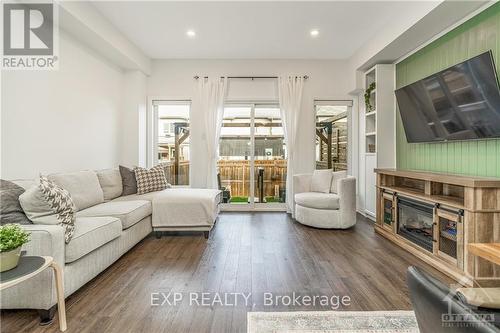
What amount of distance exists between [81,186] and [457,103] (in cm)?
424

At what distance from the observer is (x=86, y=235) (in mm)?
2225

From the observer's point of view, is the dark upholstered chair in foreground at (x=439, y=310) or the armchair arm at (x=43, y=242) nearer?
the dark upholstered chair in foreground at (x=439, y=310)

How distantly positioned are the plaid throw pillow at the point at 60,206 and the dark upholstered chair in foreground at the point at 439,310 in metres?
2.30

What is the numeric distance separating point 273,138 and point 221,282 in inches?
137

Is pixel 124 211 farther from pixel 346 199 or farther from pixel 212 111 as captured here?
pixel 346 199

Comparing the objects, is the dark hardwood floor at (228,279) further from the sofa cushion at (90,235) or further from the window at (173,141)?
the window at (173,141)

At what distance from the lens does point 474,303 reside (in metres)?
1.09

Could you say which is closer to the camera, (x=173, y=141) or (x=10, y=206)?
(x=10, y=206)

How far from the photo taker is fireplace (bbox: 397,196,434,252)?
290cm

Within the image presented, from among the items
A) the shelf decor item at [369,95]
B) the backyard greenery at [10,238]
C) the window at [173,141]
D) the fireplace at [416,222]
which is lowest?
the fireplace at [416,222]

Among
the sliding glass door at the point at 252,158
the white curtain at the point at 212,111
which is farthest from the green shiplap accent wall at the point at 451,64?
the white curtain at the point at 212,111

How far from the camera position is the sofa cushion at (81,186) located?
9.71 ft

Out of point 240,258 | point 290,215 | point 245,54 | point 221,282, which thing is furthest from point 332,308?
point 245,54

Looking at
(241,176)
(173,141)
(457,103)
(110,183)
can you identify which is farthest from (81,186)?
(457,103)
